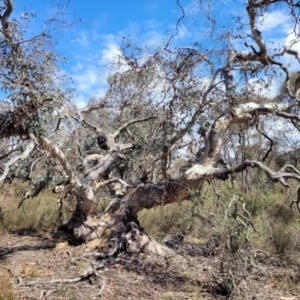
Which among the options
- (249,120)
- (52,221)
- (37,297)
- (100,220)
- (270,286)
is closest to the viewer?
(37,297)

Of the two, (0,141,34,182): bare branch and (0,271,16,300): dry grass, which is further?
(0,141,34,182): bare branch

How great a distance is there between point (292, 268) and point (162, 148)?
9.92 feet

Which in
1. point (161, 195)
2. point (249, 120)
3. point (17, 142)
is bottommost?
point (161, 195)

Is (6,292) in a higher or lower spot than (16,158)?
lower

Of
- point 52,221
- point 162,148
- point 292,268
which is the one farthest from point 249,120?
point 52,221

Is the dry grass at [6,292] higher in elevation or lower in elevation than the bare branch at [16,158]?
lower

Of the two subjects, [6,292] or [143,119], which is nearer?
[6,292]

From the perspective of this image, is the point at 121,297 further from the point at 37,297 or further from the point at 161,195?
the point at 161,195

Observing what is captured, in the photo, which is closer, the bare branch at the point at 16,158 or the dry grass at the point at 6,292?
the dry grass at the point at 6,292

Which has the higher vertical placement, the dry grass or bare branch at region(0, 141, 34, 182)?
bare branch at region(0, 141, 34, 182)

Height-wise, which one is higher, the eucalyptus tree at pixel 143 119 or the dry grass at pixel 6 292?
the eucalyptus tree at pixel 143 119

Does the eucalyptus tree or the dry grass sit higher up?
the eucalyptus tree

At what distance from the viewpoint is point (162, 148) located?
310 inches

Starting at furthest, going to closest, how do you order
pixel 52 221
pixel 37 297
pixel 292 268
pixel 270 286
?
pixel 52 221
pixel 292 268
pixel 270 286
pixel 37 297
